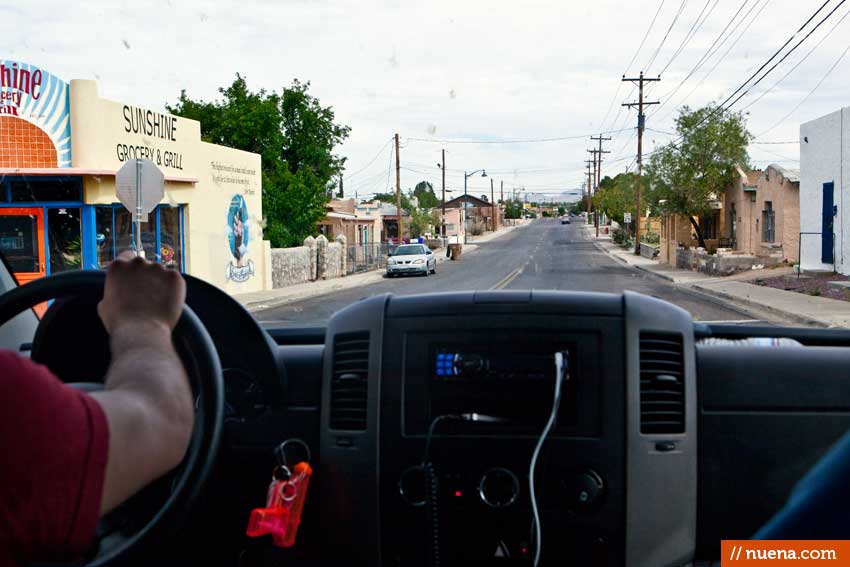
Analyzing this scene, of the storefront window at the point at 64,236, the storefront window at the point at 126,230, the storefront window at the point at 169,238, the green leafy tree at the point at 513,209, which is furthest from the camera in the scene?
the green leafy tree at the point at 513,209

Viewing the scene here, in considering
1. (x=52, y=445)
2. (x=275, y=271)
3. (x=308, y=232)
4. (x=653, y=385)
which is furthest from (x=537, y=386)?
(x=308, y=232)

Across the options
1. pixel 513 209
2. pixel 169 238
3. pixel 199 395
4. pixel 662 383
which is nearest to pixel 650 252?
pixel 169 238

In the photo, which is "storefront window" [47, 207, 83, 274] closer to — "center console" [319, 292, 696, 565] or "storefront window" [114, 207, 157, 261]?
"storefront window" [114, 207, 157, 261]

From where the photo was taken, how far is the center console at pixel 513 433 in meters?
3.04

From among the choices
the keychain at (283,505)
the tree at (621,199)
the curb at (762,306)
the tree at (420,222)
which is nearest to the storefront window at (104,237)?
the curb at (762,306)

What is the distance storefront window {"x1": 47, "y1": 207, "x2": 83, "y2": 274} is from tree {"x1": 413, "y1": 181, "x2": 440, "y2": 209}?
82.1m

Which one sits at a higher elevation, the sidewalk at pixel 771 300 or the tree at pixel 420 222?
the tree at pixel 420 222

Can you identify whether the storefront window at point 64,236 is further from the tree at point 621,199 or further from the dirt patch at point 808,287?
the tree at point 621,199

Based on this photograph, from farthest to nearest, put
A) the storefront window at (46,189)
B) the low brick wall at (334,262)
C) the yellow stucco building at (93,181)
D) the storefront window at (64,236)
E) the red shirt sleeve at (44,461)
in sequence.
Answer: the low brick wall at (334,262)
the storefront window at (46,189)
the storefront window at (64,236)
the yellow stucco building at (93,181)
the red shirt sleeve at (44,461)

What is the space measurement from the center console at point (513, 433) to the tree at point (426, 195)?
95.7 meters

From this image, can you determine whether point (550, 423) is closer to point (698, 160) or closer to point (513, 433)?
point (513, 433)

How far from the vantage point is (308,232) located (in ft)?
137

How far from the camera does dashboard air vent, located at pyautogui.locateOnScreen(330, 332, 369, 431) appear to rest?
3.24 m

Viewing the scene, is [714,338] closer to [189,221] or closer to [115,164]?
Answer: [189,221]
